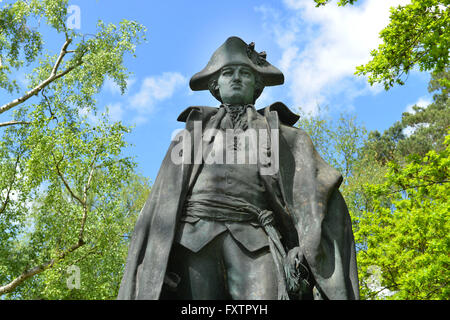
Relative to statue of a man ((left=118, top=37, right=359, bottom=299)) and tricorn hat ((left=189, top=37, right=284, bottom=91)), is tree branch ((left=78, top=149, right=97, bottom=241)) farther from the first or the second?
statue of a man ((left=118, top=37, right=359, bottom=299))

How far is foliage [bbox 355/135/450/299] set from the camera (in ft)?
38.7

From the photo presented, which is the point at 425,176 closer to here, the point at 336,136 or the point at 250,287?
the point at 250,287

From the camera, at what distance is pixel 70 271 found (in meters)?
16.1

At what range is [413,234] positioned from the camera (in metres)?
14.1

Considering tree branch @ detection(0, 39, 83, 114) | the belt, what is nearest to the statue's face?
the belt

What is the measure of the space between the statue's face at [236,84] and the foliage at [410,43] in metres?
7.27

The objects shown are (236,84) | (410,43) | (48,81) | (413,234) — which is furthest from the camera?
(48,81)

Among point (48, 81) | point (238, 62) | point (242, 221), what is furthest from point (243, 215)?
point (48, 81)

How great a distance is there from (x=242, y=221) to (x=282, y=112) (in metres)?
1.19

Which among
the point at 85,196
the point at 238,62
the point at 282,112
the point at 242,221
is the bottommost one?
the point at 242,221

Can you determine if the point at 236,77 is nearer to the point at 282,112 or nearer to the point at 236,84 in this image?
the point at 236,84

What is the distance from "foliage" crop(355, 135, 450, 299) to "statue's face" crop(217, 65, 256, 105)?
802 centimetres

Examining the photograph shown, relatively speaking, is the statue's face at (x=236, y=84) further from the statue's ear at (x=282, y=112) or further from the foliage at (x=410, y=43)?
the foliage at (x=410, y=43)
